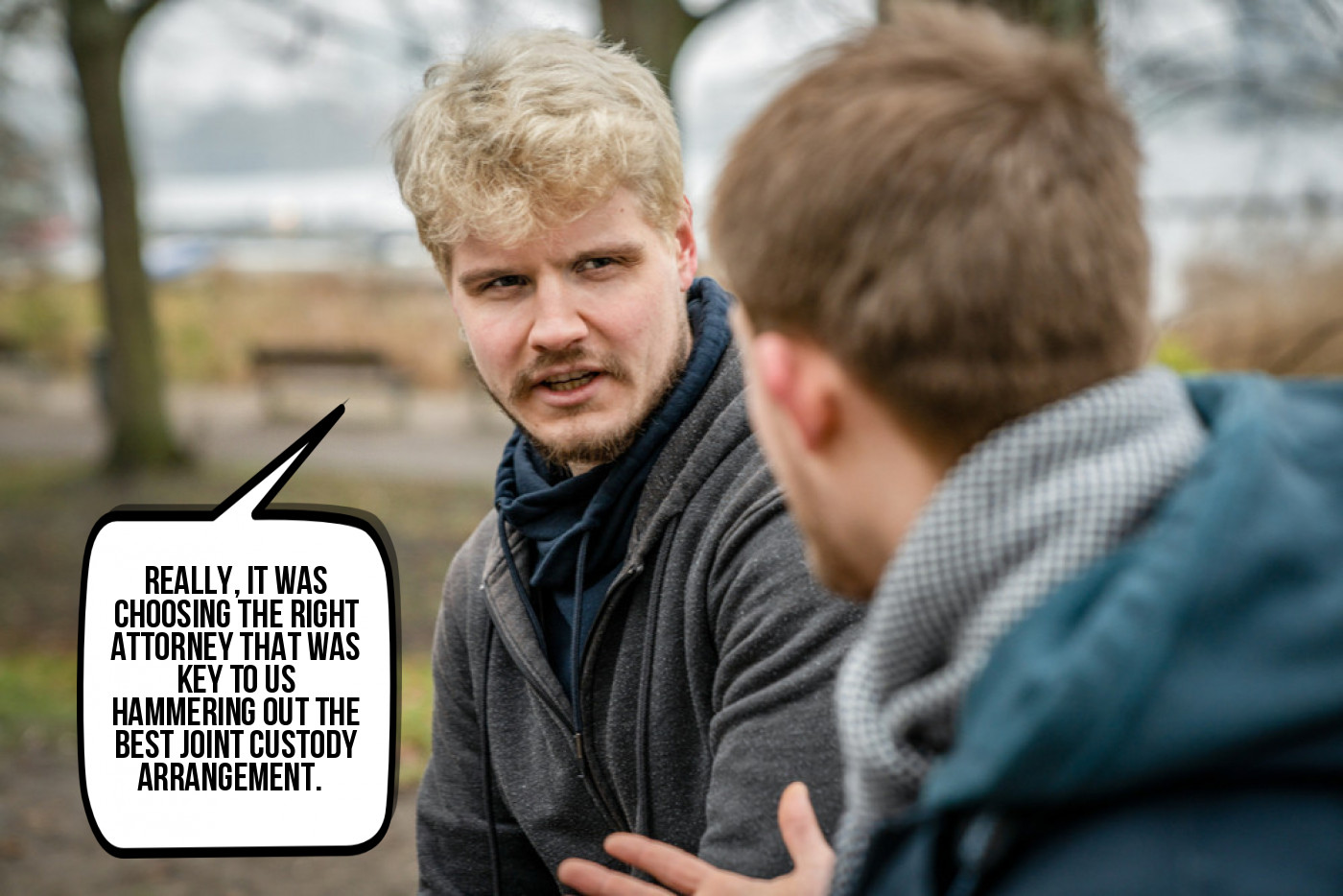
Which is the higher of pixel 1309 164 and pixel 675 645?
pixel 1309 164

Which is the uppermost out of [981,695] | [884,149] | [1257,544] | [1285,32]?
[1285,32]

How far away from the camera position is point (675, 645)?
2.09 metres

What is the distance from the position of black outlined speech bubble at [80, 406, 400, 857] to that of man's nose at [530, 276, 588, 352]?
1588mm

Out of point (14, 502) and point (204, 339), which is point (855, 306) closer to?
point (14, 502)

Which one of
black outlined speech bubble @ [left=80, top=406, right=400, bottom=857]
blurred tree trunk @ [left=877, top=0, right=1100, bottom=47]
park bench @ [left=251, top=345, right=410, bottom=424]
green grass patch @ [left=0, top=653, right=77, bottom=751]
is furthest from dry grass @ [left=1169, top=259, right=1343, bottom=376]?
park bench @ [left=251, top=345, right=410, bottom=424]

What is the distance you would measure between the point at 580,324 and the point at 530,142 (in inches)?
12.3

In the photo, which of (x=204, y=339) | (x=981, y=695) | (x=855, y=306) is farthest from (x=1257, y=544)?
(x=204, y=339)

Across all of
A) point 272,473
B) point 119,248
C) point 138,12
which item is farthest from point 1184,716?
point 138,12

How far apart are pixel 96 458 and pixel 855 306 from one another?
12812 millimetres

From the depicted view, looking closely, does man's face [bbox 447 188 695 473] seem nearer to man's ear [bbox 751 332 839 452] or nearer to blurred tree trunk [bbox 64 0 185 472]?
Answer: man's ear [bbox 751 332 839 452]

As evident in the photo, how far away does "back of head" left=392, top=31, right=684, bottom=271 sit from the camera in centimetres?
216

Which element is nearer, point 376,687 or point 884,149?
point 884,149

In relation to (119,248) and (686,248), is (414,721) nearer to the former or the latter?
(686,248)

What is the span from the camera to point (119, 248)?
36.1ft
